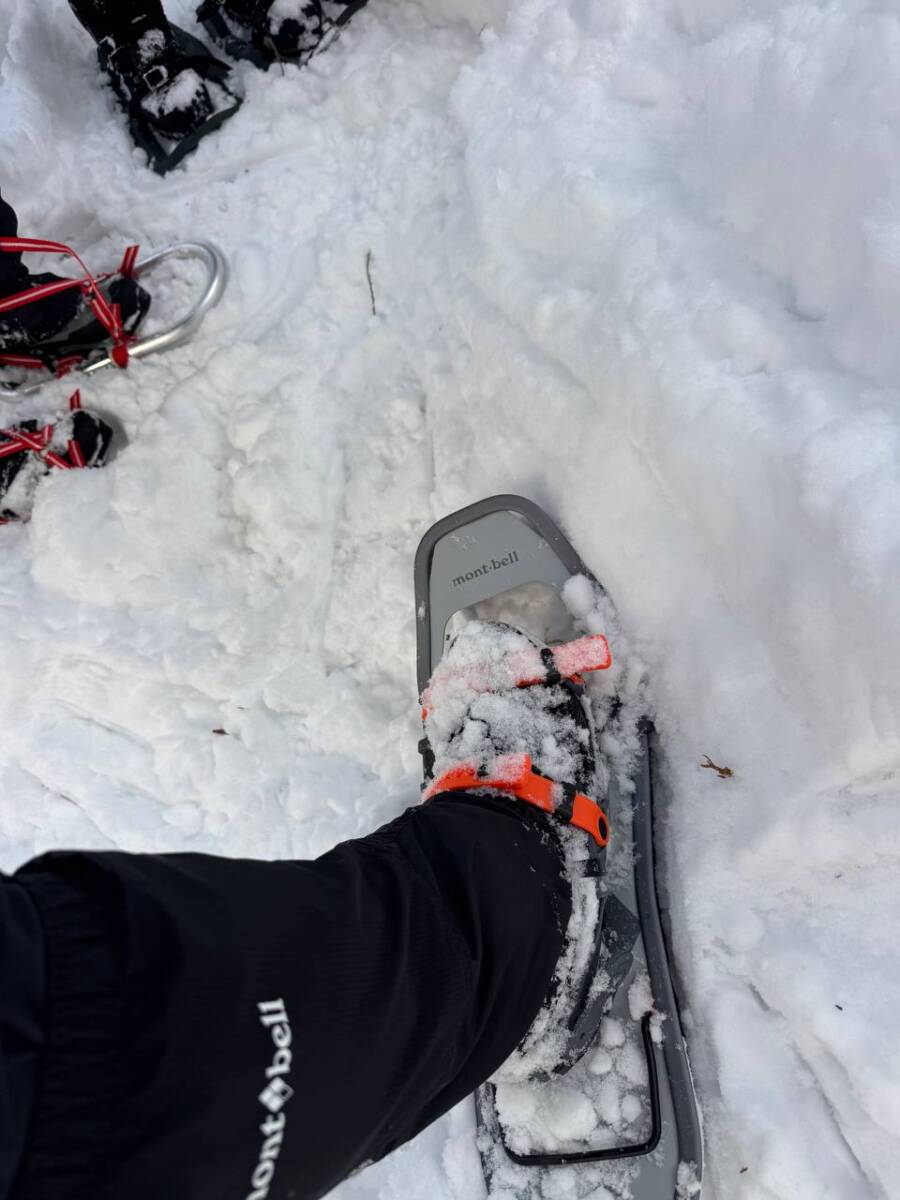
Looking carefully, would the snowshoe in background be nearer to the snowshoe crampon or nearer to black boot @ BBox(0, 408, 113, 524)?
black boot @ BBox(0, 408, 113, 524)

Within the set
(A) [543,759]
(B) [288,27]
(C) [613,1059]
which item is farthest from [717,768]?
(B) [288,27]

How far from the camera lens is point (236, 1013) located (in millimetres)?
688

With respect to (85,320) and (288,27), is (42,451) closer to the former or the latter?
(85,320)

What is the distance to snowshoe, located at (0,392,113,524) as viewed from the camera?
5.69 feet

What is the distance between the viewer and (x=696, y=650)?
51.8 inches

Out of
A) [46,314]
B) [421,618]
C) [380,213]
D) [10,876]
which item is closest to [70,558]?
[46,314]

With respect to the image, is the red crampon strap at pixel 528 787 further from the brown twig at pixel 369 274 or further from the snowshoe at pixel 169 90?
the snowshoe at pixel 169 90

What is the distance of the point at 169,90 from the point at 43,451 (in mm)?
861

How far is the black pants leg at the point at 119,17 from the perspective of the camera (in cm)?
175

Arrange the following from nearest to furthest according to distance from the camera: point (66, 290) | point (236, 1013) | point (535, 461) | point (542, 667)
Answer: point (236, 1013) → point (542, 667) → point (535, 461) → point (66, 290)

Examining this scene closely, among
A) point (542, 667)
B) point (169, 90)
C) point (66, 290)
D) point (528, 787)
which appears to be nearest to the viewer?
point (528, 787)

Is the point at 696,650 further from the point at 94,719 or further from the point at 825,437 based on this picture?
the point at 94,719

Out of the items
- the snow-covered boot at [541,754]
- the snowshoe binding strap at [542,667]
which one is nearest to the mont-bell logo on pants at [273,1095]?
the snow-covered boot at [541,754]

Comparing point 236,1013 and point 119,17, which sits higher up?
point 119,17
